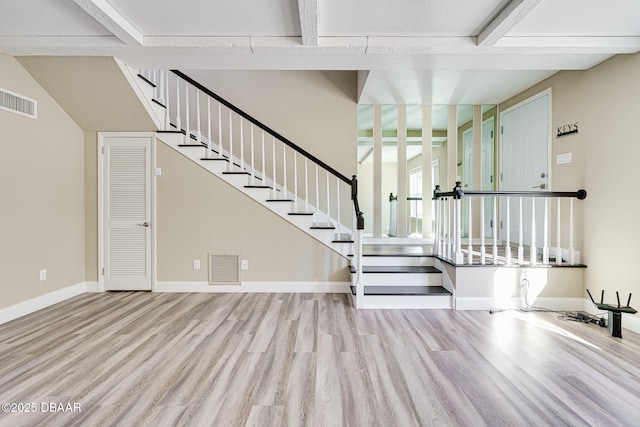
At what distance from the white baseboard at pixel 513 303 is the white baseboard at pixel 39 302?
4.89 metres

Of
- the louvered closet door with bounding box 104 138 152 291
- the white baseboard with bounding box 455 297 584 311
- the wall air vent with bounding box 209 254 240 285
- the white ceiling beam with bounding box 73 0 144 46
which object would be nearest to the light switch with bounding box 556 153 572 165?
the white baseboard with bounding box 455 297 584 311

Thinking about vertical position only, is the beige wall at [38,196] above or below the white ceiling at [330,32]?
below

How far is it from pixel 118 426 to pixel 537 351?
309cm

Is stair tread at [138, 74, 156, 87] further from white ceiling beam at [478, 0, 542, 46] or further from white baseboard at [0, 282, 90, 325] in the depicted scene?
white ceiling beam at [478, 0, 542, 46]

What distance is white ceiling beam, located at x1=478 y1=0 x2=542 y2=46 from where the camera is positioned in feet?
7.88

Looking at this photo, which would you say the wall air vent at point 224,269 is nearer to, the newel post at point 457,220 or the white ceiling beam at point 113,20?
the white ceiling beam at point 113,20

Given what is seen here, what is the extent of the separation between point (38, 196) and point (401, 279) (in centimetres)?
448

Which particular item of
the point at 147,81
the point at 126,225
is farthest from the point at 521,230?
the point at 126,225

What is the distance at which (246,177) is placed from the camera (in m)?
4.39

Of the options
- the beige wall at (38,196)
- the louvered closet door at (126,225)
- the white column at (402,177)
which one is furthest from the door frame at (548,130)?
the beige wall at (38,196)

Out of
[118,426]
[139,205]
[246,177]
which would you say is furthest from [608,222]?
[139,205]

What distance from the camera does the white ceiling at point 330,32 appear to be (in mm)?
2549

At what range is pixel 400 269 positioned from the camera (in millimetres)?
4195

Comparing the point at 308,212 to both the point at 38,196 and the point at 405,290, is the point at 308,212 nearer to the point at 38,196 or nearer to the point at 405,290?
the point at 405,290
